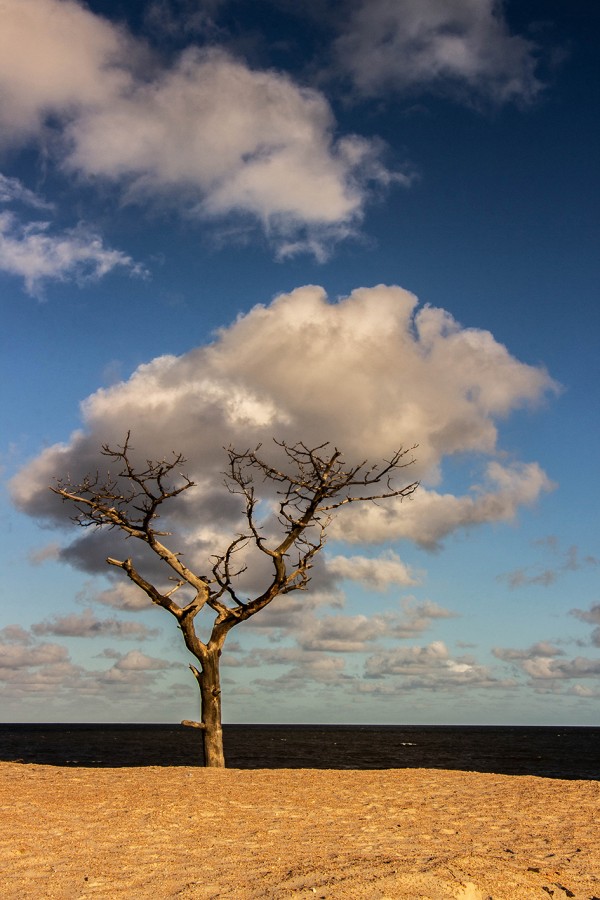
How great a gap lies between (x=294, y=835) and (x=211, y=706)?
23.9 ft

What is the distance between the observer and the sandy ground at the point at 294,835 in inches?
308

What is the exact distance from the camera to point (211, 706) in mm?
17359

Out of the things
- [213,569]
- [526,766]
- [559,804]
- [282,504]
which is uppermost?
[282,504]

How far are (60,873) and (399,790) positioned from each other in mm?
6962

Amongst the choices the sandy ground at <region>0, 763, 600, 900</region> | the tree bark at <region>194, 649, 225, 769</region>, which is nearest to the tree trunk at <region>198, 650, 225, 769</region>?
the tree bark at <region>194, 649, 225, 769</region>

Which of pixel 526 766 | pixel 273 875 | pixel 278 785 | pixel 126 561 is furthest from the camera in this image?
pixel 526 766

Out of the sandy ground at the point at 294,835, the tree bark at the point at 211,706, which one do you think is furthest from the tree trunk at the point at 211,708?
the sandy ground at the point at 294,835

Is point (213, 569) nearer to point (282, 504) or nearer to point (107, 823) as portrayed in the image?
point (282, 504)

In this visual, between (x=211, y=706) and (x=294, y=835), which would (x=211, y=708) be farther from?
(x=294, y=835)

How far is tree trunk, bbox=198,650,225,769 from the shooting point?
57.0 ft

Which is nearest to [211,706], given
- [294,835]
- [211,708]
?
[211,708]

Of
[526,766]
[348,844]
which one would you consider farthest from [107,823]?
[526,766]

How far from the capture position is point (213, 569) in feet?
57.9

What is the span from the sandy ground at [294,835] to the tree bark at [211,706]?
1621 mm
